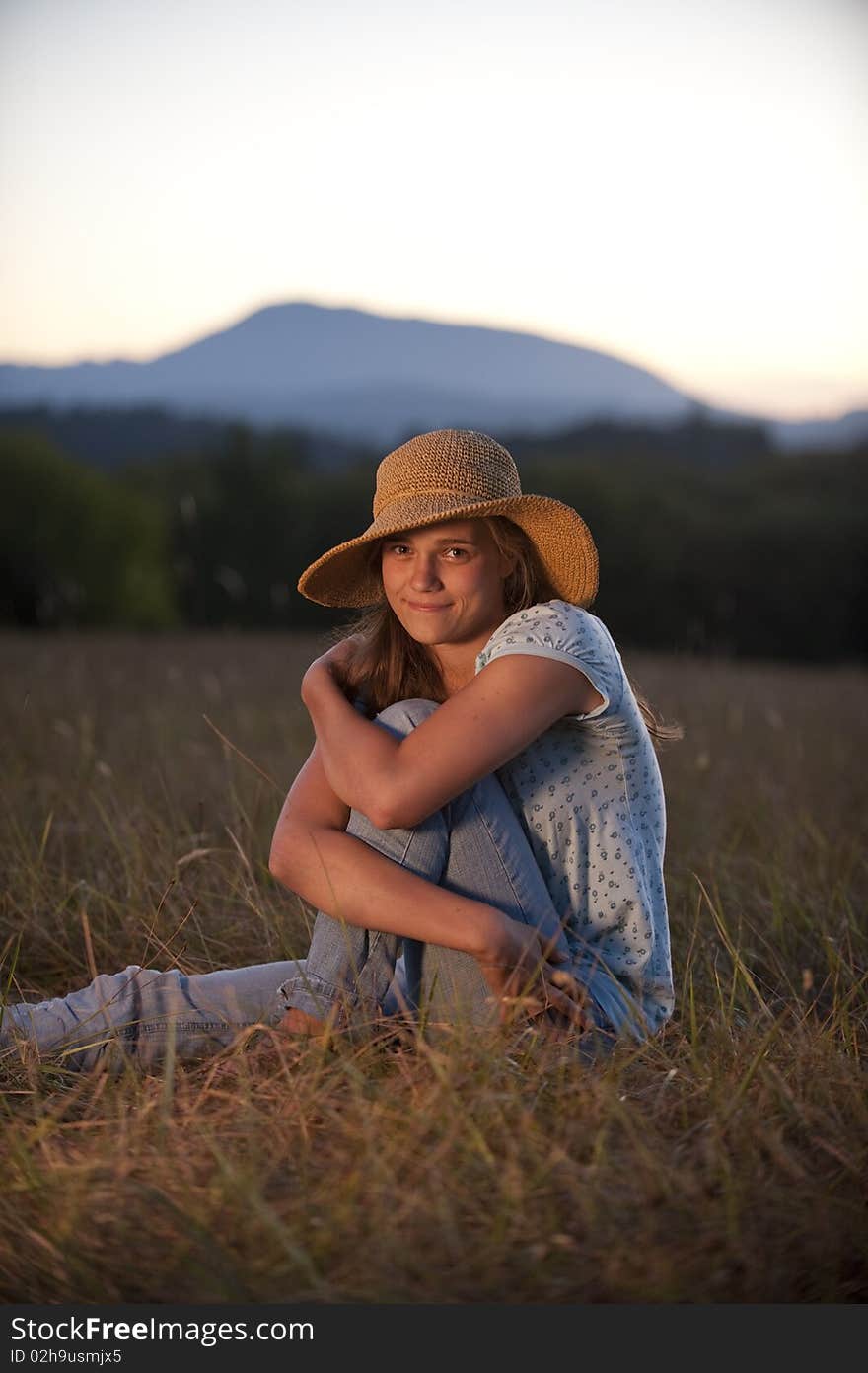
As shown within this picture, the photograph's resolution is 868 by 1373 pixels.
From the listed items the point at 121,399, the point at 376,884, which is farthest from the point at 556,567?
the point at 121,399

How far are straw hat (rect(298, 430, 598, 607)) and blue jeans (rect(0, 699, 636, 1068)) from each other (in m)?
0.35

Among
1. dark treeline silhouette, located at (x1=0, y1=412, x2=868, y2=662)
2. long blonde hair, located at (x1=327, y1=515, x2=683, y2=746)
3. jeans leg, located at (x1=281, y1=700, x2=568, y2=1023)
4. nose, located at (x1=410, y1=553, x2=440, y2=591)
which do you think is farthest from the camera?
dark treeline silhouette, located at (x1=0, y1=412, x2=868, y2=662)

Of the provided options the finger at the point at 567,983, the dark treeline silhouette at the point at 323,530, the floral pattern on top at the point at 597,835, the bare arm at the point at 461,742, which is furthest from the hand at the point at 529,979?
the dark treeline silhouette at the point at 323,530

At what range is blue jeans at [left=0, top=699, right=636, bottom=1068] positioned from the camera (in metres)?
2.34

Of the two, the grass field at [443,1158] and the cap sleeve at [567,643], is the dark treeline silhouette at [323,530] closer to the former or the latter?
the grass field at [443,1158]

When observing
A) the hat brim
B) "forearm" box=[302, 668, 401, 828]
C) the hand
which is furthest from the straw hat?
the hand

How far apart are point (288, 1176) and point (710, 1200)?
0.57 m

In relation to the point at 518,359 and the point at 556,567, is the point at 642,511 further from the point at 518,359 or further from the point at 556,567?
the point at 556,567

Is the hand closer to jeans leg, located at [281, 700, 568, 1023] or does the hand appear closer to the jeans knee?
jeans leg, located at [281, 700, 568, 1023]

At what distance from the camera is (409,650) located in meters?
2.62

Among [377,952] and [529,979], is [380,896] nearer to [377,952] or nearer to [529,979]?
[377,952]

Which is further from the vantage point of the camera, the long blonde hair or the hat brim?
the long blonde hair

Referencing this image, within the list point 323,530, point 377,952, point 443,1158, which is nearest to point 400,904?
point 377,952

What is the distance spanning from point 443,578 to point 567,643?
303 millimetres
